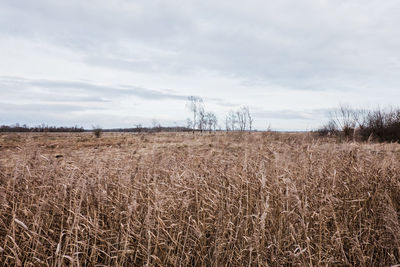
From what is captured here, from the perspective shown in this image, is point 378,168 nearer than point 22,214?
No

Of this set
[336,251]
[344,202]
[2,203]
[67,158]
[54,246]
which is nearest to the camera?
[54,246]

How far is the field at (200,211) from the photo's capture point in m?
3.01

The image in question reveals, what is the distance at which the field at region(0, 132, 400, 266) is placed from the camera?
9.87 feet

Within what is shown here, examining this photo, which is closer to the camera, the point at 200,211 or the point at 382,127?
the point at 200,211

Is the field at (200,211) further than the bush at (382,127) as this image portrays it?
No

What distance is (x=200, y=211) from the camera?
3.71 m

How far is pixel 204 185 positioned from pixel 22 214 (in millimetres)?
3061

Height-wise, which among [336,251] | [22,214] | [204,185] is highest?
[204,185]

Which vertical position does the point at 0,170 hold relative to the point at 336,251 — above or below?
above

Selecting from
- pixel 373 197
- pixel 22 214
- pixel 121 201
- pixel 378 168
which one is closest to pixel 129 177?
pixel 121 201

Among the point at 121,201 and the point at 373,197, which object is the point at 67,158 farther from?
the point at 373,197

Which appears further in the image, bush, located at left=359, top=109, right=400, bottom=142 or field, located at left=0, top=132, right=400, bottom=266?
bush, located at left=359, top=109, right=400, bottom=142

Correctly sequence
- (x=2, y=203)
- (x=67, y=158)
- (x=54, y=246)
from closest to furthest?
(x=54, y=246) < (x=2, y=203) < (x=67, y=158)

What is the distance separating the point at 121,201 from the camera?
3.79 meters
